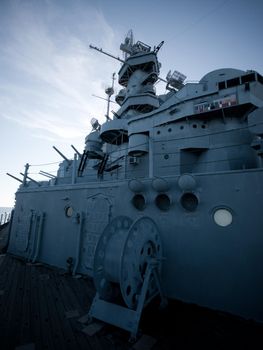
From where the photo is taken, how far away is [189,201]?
5363mm

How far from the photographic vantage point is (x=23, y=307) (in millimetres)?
4465

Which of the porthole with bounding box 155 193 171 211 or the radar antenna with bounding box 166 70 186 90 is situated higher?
the radar antenna with bounding box 166 70 186 90

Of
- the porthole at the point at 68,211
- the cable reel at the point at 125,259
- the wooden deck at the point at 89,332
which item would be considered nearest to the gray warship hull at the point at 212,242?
the wooden deck at the point at 89,332

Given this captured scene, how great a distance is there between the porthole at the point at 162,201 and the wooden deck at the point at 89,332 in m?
2.47

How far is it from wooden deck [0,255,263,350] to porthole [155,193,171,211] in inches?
97.1

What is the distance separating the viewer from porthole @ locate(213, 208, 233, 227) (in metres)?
4.63

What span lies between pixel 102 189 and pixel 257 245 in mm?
5069

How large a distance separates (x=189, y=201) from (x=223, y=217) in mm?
969

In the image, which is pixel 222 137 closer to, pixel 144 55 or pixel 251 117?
pixel 251 117

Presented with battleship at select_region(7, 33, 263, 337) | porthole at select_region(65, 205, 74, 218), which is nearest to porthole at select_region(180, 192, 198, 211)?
battleship at select_region(7, 33, 263, 337)

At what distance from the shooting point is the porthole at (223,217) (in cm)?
463

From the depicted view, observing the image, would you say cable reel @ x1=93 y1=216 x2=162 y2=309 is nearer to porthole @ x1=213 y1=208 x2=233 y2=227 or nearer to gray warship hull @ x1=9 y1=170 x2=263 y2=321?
gray warship hull @ x1=9 y1=170 x2=263 y2=321

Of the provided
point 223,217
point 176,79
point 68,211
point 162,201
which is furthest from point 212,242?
point 176,79

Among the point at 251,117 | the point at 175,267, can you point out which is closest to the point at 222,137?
the point at 251,117
